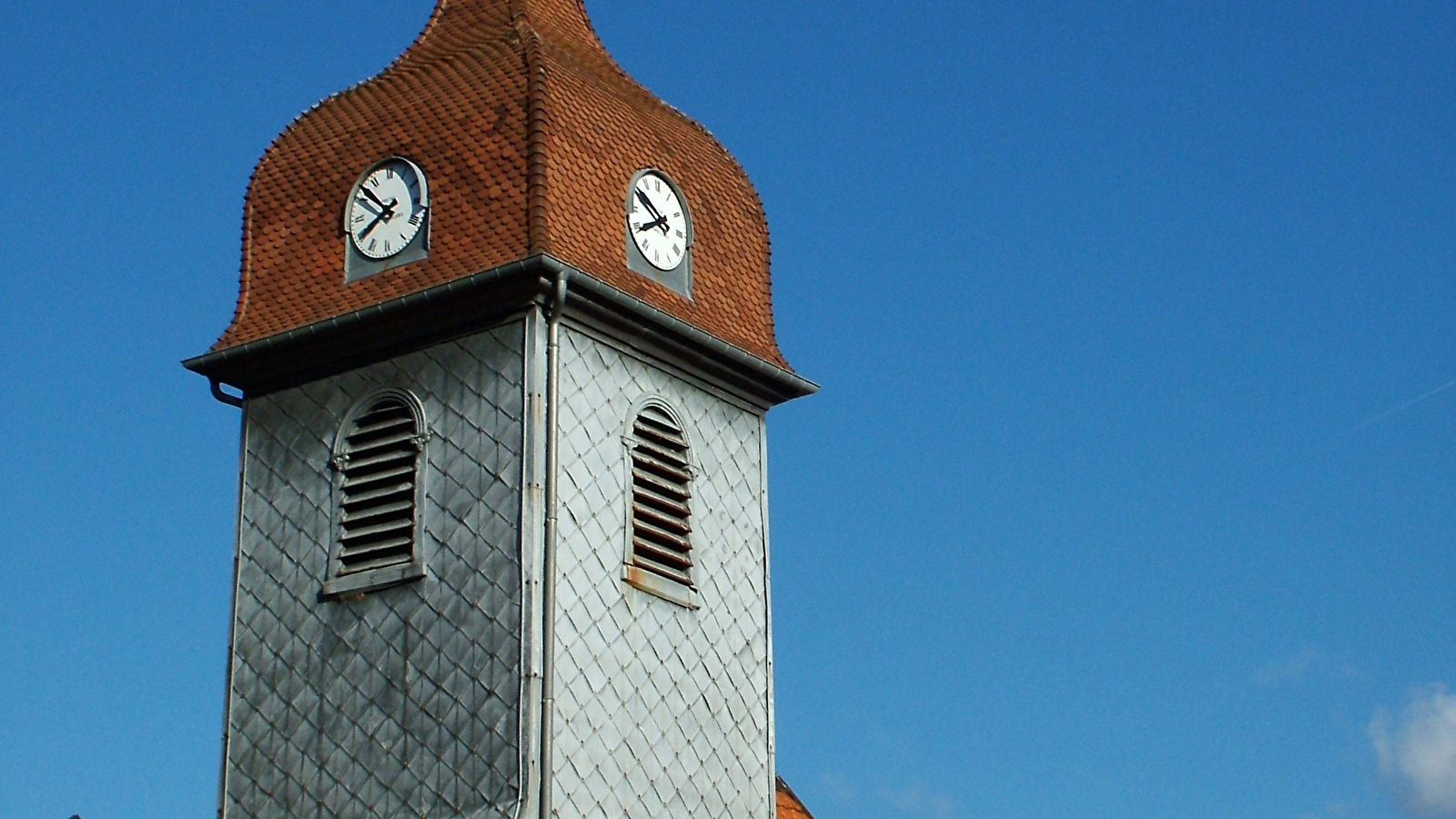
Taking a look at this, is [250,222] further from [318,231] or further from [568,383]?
[568,383]

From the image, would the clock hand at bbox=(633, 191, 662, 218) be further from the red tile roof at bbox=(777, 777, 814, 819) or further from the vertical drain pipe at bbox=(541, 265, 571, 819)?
the red tile roof at bbox=(777, 777, 814, 819)

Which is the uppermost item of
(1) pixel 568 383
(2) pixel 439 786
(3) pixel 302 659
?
(1) pixel 568 383

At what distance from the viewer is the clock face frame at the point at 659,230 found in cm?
2742

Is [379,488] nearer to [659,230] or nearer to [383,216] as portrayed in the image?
[383,216]

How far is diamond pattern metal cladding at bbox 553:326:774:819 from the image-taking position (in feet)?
82.5

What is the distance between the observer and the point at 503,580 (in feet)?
82.0

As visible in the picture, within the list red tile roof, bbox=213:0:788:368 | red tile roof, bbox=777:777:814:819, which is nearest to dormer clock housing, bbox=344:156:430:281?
red tile roof, bbox=213:0:788:368

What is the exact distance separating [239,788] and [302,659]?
1.48 metres

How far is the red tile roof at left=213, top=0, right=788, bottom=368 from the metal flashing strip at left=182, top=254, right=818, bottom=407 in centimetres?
18

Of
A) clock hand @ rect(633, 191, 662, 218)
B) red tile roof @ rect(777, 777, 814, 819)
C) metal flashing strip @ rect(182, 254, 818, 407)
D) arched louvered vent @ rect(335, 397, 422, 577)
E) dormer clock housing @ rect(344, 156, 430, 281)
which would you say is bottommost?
red tile roof @ rect(777, 777, 814, 819)

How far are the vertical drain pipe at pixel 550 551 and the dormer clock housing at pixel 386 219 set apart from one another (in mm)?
1746

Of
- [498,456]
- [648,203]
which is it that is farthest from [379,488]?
[648,203]

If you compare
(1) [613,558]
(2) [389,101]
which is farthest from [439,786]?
(2) [389,101]

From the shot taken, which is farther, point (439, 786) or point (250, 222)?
point (250, 222)
